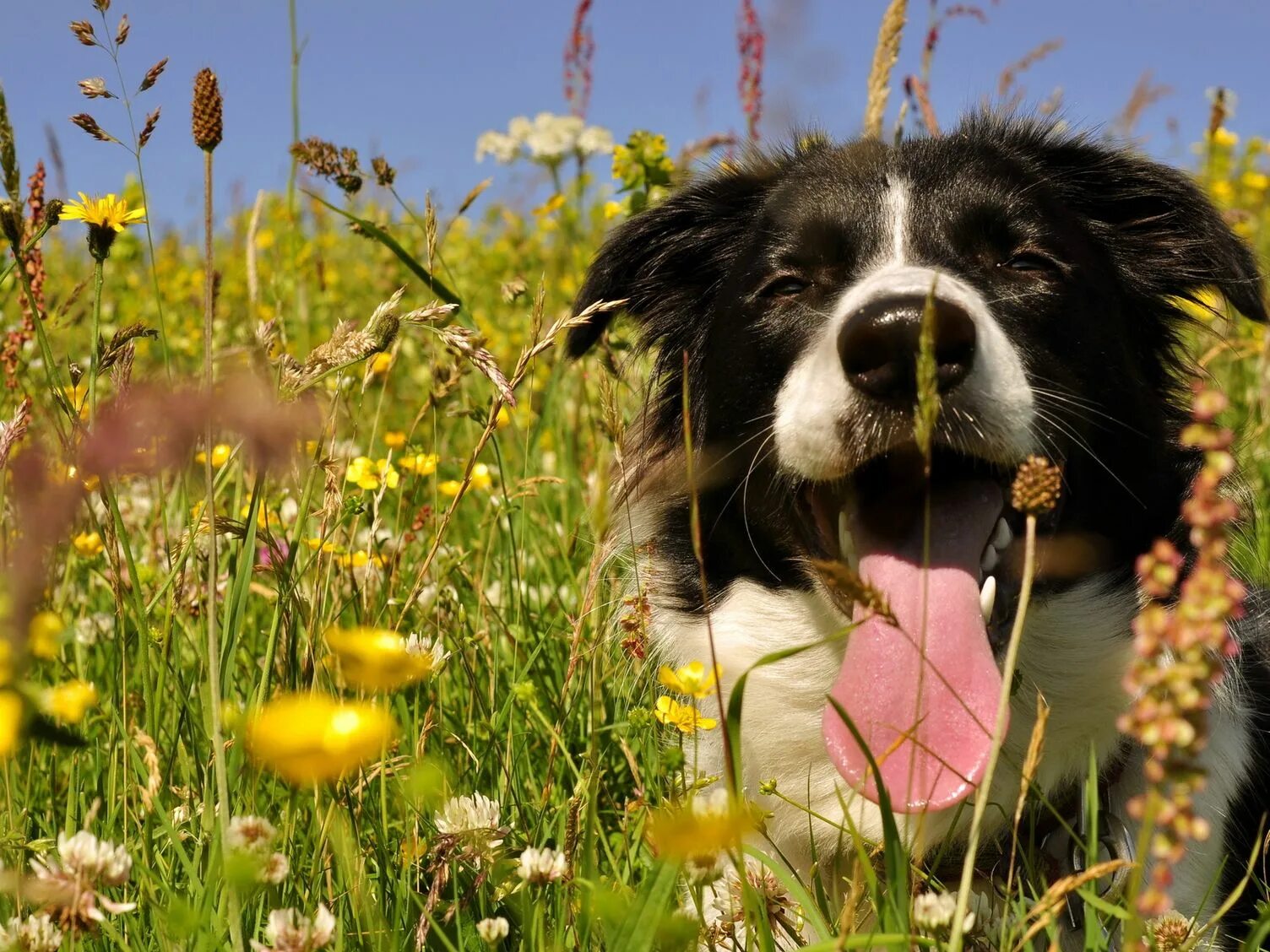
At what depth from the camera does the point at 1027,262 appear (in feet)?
7.51

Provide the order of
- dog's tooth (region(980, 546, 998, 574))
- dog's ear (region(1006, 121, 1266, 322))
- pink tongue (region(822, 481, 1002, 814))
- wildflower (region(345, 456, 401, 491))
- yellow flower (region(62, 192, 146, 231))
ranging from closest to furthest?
yellow flower (region(62, 192, 146, 231))
pink tongue (region(822, 481, 1002, 814))
dog's tooth (region(980, 546, 998, 574))
wildflower (region(345, 456, 401, 491))
dog's ear (region(1006, 121, 1266, 322))

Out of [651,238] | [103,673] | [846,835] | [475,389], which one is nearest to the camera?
[846,835]

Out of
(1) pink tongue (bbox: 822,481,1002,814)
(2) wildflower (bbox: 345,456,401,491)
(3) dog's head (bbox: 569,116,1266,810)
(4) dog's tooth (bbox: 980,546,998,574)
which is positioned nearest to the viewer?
(1) pink tongue (bbox: 822,481,1002,814)

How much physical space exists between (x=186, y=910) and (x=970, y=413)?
145 centimetres

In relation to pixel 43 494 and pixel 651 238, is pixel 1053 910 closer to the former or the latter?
pixel 43 494

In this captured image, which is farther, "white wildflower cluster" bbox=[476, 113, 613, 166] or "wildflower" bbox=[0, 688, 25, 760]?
"white wildflower cluster" bbox=[476, 113, 613, 166]

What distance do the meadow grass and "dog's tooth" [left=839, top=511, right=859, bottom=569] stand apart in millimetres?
408

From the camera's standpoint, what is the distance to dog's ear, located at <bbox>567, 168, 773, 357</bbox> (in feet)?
9.20

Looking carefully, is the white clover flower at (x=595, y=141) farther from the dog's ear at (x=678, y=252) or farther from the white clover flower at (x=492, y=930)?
the white clover flower at (x=492, y=930)

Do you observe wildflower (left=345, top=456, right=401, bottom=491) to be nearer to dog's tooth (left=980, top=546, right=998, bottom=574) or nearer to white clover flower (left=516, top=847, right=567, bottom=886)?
white clover flower (left=516, top=847, right=567, bottom=886)

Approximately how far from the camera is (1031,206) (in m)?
2.34

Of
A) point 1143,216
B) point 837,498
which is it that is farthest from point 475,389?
point 1143,216

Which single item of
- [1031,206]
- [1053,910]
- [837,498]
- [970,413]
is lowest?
[1053,910]

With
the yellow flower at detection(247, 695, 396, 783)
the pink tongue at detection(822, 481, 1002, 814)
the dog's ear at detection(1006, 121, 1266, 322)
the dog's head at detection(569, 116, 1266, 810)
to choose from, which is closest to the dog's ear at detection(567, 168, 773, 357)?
the dog's head at detection(569, 116, 1266, 810)
